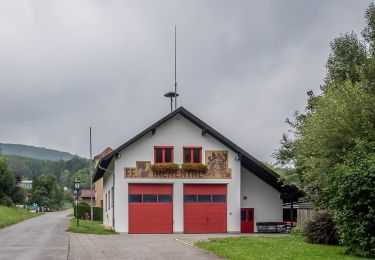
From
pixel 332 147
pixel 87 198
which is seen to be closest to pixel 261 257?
pixel 332 147

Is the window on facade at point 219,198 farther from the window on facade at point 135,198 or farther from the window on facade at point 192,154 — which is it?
the window on facade at point 135,198

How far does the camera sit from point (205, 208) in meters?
39.0

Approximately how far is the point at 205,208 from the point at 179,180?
241 cm

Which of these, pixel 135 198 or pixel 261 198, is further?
pixel 261 198

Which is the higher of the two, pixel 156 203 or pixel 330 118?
pixel 330 118

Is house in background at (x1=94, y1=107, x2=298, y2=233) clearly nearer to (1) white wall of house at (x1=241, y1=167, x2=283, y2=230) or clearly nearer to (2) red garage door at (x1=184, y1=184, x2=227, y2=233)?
(2) red garage door at (x1=184, y1=184, x2=227, y2=233)

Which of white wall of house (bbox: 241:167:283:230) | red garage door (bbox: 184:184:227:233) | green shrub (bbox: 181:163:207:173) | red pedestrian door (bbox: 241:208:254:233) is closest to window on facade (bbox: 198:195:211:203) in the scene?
red garage door (bbox: 184:184:227:233)

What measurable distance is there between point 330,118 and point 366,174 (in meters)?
7.85

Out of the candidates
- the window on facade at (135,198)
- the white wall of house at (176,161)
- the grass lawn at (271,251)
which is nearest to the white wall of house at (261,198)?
the white wall of house at (176,161)

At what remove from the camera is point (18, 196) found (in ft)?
278

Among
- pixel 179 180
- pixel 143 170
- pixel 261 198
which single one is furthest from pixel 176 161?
pixel 261 198

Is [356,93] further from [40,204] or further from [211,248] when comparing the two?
[40,204]

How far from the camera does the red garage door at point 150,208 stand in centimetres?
3831

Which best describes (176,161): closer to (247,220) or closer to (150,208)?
(150,208)
